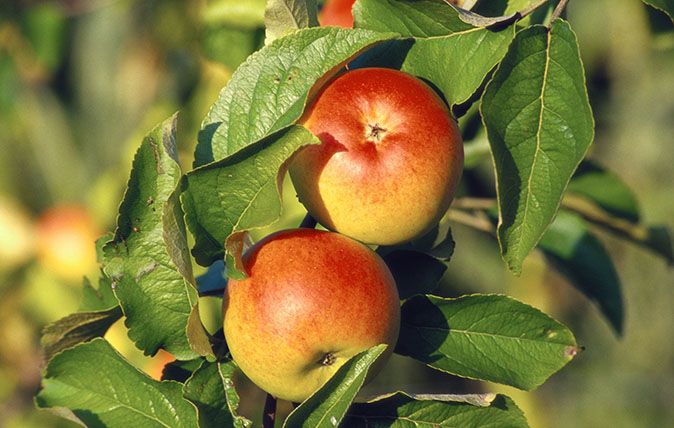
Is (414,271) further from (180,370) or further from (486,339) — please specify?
(180,370)

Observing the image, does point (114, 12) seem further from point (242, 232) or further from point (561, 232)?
point (242, 232)

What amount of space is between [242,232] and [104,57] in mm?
4895

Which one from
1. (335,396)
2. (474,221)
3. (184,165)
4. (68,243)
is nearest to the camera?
(335,396)

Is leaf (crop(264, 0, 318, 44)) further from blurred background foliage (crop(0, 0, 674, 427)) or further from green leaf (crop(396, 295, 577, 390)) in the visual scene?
blurred background foliage (crop(0, 0, 674, 427))

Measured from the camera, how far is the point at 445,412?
0.87 meters

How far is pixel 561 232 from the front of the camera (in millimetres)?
1540

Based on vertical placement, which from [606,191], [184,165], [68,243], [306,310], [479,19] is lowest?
[68,243]

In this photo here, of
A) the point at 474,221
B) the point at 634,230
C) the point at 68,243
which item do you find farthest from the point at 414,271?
the point at 68,243

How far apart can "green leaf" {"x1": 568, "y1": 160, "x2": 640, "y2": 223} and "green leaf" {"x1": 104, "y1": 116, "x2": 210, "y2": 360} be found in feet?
2.99

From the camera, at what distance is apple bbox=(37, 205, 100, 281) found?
3.15 meters

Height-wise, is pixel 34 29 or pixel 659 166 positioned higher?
pixel 34 29

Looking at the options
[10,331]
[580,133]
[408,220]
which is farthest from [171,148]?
[10,331]

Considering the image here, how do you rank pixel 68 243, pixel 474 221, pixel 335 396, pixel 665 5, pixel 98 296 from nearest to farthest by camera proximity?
pixel 335 396, pixel 665 5, pixel 98 296, pixel 474 221, pixel 68 243

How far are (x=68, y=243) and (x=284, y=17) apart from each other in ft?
8.26
